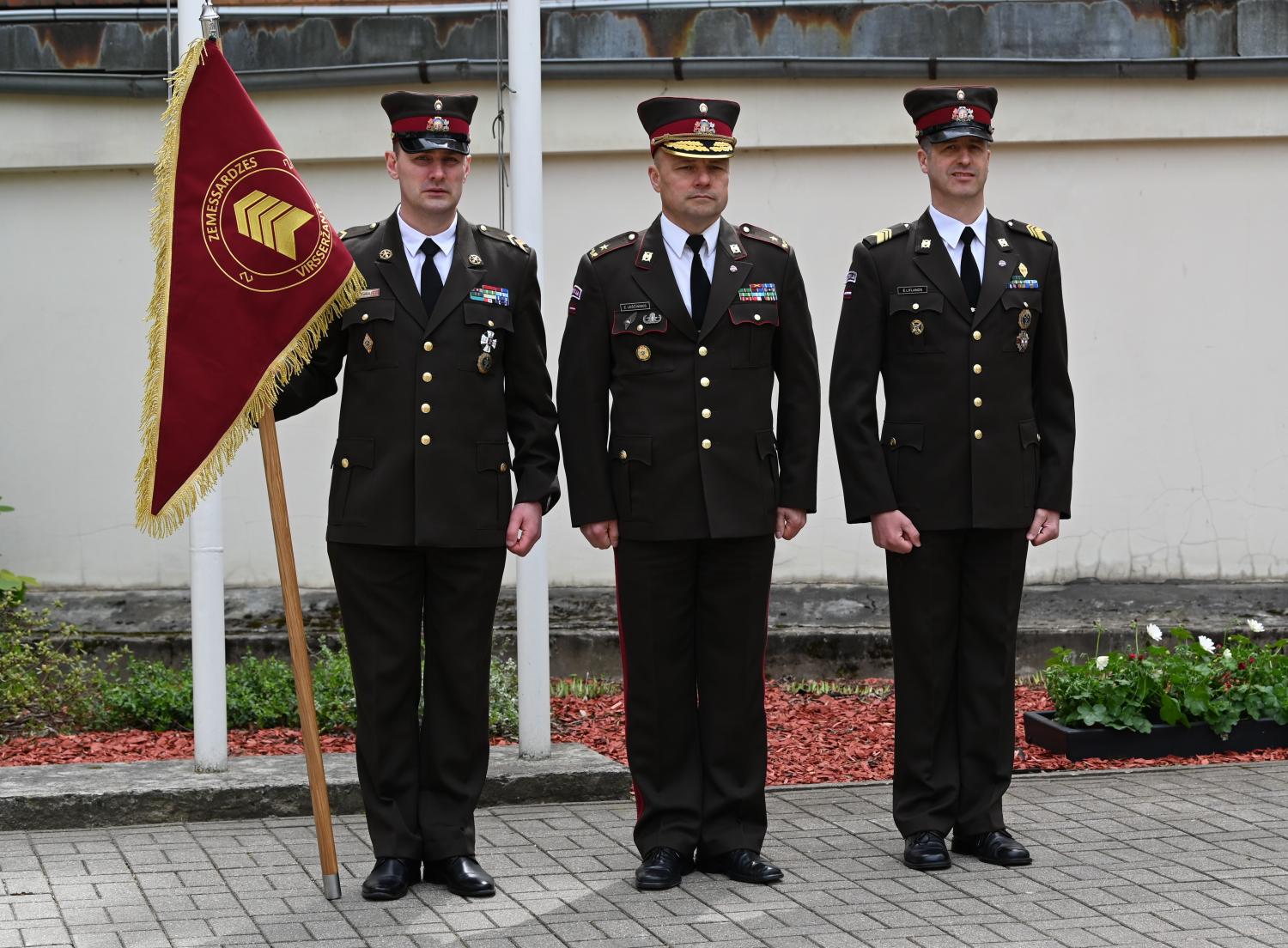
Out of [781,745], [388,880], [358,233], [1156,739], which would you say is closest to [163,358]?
[358,233]

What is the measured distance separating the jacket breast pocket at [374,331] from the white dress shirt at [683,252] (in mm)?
854

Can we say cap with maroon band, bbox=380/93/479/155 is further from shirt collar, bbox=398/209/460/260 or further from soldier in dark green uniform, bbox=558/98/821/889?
soldier in dark green uniform, bbox=558/98/821/889

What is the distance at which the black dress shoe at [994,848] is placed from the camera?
5.50 metres

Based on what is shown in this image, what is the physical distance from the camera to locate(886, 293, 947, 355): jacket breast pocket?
219 inches

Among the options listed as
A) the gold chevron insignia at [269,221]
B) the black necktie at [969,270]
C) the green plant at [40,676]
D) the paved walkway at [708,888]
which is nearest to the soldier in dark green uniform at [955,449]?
the black necktie at [969,270]

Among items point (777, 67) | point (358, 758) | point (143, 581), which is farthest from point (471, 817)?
point (777, 67)

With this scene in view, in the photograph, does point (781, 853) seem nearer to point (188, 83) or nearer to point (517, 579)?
point (517, 579)

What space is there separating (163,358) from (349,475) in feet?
2.03

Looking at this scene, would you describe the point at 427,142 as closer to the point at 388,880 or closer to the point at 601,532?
the point at 601,532

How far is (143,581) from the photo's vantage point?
8.54 meters

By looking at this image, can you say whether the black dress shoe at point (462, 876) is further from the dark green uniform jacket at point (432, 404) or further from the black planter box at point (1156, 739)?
the black planter box at point (1156, 739)

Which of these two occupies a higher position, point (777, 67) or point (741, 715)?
point (777, 67)

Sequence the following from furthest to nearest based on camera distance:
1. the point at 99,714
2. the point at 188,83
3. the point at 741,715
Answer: the point at 99,714 < the point at 741,715 < the point at 188,83

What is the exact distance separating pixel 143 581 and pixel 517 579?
8.70ft
